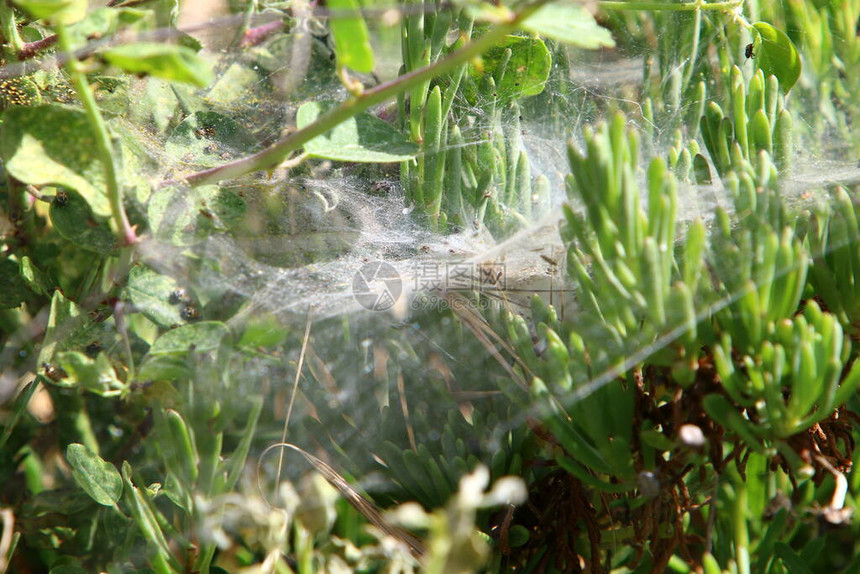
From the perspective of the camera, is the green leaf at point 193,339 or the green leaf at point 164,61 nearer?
the green leaf at point 164,61

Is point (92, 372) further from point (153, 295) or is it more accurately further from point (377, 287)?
point (377, 287)

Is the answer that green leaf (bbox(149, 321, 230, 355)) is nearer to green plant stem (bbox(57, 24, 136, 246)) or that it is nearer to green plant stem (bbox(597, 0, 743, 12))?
green plant stem (bbox(57, 24, 136, 246))

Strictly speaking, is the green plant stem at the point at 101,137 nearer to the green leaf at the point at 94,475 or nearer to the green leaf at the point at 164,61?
the green leaf at the point at 164,61

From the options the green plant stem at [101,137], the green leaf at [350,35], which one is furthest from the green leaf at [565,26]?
the green plant stem at [101,137]

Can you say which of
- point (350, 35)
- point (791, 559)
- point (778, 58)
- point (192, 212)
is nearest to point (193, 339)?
point (192, 212)

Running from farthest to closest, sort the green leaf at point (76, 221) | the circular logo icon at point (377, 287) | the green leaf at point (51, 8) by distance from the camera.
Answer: the circular logo icon at point (377, 287), the green leaf at point (76, 221), the green leaf at point (51, 8)

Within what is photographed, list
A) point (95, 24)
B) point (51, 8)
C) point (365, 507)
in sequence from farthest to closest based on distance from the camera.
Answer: point (365, 507)
point (95, 24)
point (51, 8)

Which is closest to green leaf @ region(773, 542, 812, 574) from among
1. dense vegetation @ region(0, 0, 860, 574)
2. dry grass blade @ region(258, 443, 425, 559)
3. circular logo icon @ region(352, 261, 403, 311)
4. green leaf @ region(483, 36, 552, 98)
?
dense vegetation @ region(0, 0, 860, 574)
